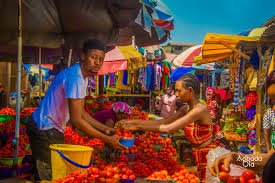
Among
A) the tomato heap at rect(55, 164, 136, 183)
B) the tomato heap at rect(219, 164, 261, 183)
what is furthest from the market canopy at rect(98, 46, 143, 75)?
the tomato heap at rect(219, 164, 261, 183)

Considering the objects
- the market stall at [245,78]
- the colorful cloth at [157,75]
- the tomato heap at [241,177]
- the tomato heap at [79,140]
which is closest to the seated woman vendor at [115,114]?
the tomato heap at [79,140]

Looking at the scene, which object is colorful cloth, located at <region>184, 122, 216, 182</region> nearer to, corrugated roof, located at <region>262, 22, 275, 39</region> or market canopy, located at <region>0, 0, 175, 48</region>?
market canopy, located at <region>0, 0, 175, 48</region>

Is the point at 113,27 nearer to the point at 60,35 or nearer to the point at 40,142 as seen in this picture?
the point at 60,35

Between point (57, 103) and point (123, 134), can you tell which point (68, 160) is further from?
point (123, 134)

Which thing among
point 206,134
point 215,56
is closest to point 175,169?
point 206,134

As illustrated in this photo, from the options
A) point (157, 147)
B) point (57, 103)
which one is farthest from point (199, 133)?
point (57, 103)

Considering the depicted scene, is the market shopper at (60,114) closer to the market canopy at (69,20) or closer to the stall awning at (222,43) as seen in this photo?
the market canopy at (69,20)

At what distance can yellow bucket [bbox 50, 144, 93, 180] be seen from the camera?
3.20m

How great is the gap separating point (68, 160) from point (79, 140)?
2286 millimetres

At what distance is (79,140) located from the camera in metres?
5.44

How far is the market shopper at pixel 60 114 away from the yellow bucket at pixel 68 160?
0.36m

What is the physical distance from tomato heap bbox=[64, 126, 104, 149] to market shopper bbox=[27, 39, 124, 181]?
1472 millimetres

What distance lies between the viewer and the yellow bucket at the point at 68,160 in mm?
3195

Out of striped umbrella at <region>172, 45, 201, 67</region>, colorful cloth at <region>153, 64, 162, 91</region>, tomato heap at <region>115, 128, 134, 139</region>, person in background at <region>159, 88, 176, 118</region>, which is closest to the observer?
tomato heap at <region>115, 128, 134, 139</region>
